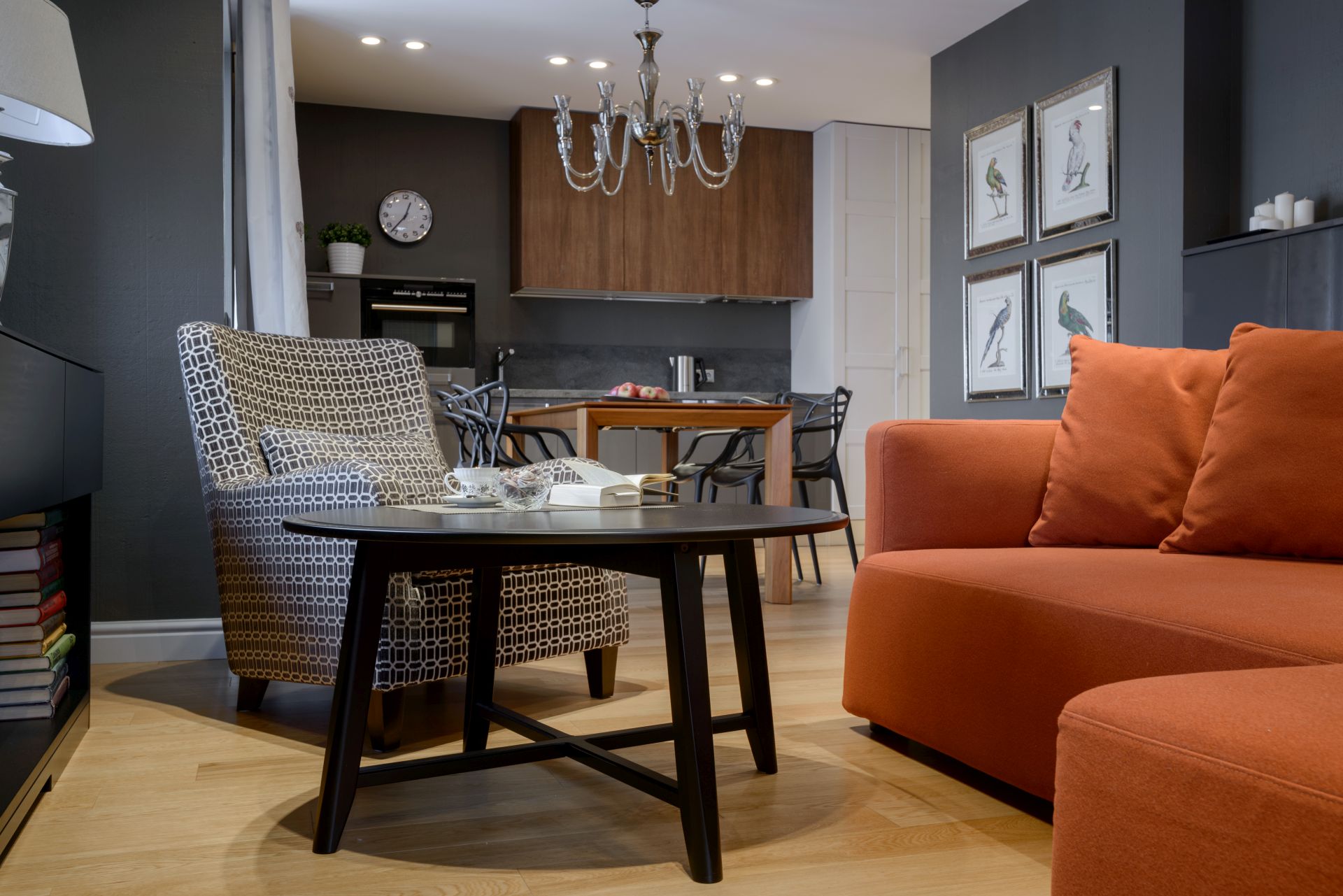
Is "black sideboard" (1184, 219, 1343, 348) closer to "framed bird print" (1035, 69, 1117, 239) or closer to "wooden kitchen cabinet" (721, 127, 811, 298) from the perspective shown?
"framed bird print" (1035, 69, 1117, 239)

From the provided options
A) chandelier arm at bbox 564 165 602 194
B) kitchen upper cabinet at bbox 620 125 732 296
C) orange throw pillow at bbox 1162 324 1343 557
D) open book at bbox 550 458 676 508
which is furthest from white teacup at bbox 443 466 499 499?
kitchen upper cabinet at bbox 620 125 732 296

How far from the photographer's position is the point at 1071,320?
184 inches

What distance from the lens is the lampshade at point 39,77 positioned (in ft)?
5.65

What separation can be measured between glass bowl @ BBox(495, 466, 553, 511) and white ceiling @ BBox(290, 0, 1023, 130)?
12.3 ft

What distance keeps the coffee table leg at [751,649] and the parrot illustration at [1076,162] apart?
10.7 ft

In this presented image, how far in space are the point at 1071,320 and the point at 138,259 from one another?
3518mm

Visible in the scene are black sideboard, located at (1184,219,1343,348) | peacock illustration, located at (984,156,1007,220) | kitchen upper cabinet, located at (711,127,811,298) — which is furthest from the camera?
kitchen upper cabinet, located at (711,127,811,298)

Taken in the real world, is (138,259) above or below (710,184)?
below

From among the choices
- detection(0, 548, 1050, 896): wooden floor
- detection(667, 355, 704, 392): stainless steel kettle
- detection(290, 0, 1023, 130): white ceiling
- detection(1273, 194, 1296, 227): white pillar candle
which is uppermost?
detection(290, 0, 1023, 130): white ceiling

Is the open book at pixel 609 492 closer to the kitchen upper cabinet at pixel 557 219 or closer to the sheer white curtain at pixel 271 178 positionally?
the sheer white curtain at pixel 271 178

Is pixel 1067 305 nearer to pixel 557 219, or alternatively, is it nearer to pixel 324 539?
pixel 557 219

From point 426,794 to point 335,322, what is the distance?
479cm

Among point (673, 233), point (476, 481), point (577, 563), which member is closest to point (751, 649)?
point (577, 563)

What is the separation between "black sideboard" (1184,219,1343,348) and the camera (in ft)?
11.1
